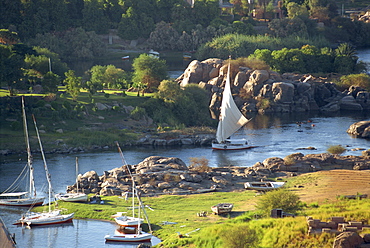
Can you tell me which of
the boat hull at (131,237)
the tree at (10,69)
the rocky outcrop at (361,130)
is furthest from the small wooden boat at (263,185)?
the tree at (10,69)

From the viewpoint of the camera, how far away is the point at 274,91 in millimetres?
133625

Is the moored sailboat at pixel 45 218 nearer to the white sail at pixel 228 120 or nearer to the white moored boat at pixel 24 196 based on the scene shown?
the white moored boat at pixel 24 196

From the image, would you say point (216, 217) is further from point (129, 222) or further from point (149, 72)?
point (149, 72)

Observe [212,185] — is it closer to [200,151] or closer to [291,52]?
[200,151]

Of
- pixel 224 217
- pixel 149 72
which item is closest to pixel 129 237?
pixel 224 217

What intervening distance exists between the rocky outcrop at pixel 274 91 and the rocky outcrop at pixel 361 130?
22561 millimetres

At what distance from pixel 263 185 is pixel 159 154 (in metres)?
26.7

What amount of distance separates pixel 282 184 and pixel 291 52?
8822 cm

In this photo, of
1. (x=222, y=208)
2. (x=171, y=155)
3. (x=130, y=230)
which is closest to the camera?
(x=130, y=230)

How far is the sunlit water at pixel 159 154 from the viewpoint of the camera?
58688 millimetres

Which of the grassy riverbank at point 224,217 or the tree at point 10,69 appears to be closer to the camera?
the grassy riverbank at point 224,217

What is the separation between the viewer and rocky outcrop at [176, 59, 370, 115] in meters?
132

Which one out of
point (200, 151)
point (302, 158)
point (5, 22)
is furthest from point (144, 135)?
point (5, 22)

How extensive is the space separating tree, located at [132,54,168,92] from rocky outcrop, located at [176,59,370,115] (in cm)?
778
